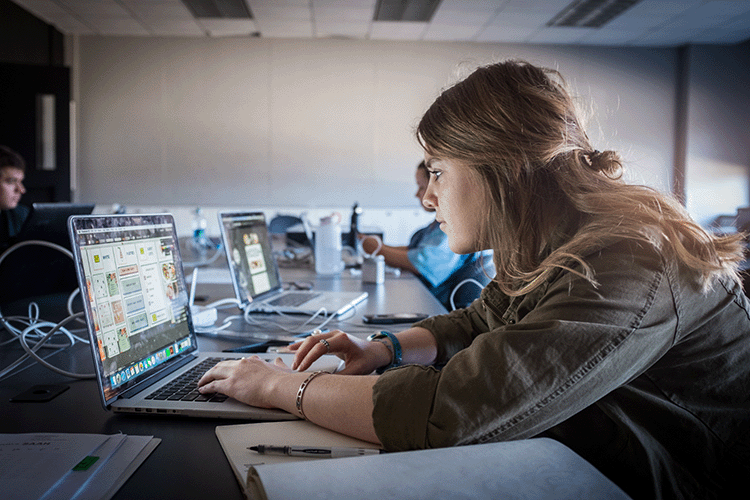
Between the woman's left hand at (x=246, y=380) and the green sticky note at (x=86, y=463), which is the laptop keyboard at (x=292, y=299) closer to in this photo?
the woman's left hand at (x=246, y=380)

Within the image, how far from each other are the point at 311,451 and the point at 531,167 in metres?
0.51

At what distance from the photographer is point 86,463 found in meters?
0.63

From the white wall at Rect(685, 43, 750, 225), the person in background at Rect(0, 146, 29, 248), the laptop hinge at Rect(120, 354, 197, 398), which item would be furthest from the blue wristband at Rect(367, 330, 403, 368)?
the white wall at Rect(685, 43, 750, 225)

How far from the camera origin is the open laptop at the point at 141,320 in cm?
80

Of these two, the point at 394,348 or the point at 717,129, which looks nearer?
the point at 394,348

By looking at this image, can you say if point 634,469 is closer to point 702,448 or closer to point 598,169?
point 702,448

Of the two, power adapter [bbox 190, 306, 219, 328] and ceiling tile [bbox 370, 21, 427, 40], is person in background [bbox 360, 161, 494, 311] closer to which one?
power adapter [bbox 190, 306, 219, 328]

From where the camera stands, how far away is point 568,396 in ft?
2.06

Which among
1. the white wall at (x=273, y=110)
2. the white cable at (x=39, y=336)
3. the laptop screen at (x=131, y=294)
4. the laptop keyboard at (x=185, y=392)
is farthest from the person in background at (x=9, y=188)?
the laptop keyboard at (x=185, y=392)

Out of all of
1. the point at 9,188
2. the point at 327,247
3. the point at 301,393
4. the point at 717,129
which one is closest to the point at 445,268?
the point at 327,247

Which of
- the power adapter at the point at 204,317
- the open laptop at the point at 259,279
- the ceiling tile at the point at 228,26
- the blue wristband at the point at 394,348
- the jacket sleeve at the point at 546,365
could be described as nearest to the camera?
the jacket sleeve at the point at 546,365

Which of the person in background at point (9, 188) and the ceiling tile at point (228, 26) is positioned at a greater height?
the ceiling tile at point (228, 26)

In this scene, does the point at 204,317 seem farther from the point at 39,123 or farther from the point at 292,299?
the point at 39,123

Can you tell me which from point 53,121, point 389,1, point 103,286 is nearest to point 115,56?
point 53,121
